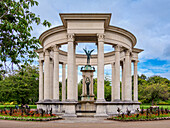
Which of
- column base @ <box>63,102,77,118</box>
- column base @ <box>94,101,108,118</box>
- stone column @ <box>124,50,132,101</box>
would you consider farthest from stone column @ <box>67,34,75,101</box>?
stone column @ <box>124,50,132,101</box>

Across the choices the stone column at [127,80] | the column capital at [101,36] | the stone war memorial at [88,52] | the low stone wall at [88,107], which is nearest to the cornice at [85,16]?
the stone war memorial at [88,52]

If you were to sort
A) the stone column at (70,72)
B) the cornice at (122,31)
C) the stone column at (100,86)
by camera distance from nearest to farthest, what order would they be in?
the stone column at (100,86)
the stone column at (70,72)
the cornice at (122,31)

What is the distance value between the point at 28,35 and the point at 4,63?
10.4ft

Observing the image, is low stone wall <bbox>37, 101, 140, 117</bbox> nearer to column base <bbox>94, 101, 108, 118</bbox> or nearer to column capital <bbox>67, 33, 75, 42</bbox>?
column base <bbox>94, 101, 108, 118</bbox>

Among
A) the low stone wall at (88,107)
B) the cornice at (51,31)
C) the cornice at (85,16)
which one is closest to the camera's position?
the low stone wall at (88,107)

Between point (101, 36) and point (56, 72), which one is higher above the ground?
point (101, 36)

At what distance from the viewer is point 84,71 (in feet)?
165

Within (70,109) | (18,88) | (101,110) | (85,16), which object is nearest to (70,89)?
(70,109)

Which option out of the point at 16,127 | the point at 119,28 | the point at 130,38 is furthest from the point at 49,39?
the point at 16,127

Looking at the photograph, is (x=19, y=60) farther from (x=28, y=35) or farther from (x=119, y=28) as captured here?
(x=119, y=28)

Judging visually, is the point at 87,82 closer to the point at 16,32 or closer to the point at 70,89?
the point at 70,89

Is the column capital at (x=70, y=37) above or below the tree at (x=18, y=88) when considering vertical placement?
above

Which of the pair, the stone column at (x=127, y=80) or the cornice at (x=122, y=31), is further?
the stone column at (x=127, y=80)

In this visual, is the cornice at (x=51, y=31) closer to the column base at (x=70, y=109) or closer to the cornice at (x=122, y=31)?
the cornice at (x=122, y=31)
